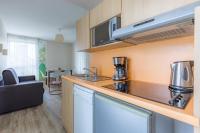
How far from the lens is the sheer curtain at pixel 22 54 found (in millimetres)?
5652

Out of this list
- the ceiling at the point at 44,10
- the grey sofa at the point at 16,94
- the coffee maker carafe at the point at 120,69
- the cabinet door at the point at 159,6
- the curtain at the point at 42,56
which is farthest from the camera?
the curtain at the point at 42,56

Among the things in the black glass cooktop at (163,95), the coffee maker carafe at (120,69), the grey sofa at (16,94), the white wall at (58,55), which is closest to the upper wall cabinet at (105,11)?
the coffee maker carafe at (120,69)

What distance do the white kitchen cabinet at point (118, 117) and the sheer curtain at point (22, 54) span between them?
576 cm

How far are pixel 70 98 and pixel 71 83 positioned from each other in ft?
0.75

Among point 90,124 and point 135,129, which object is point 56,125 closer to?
point 90,124

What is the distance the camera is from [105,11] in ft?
5.60

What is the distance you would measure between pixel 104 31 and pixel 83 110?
1.04 meters

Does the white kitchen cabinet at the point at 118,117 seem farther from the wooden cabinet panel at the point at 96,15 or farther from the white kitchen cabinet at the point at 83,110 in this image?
the wooden cabinet panel at the point at 96,15

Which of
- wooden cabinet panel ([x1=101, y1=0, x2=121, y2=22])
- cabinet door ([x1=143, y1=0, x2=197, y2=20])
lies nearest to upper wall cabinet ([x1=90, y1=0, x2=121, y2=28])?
wooden cabinet panel ([x1=101, y1=0, x2=121, y2=22])

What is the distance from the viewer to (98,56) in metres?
2.43

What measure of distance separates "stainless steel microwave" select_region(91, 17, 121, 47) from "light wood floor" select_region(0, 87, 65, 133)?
1.48 meters

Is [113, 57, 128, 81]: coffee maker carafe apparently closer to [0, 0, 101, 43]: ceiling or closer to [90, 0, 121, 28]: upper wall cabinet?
[90, 0, 121, 28]: upper wall cabinet

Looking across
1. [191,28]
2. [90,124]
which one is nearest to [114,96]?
[90,124]

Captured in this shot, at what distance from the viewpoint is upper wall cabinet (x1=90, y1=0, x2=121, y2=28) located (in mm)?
1524
